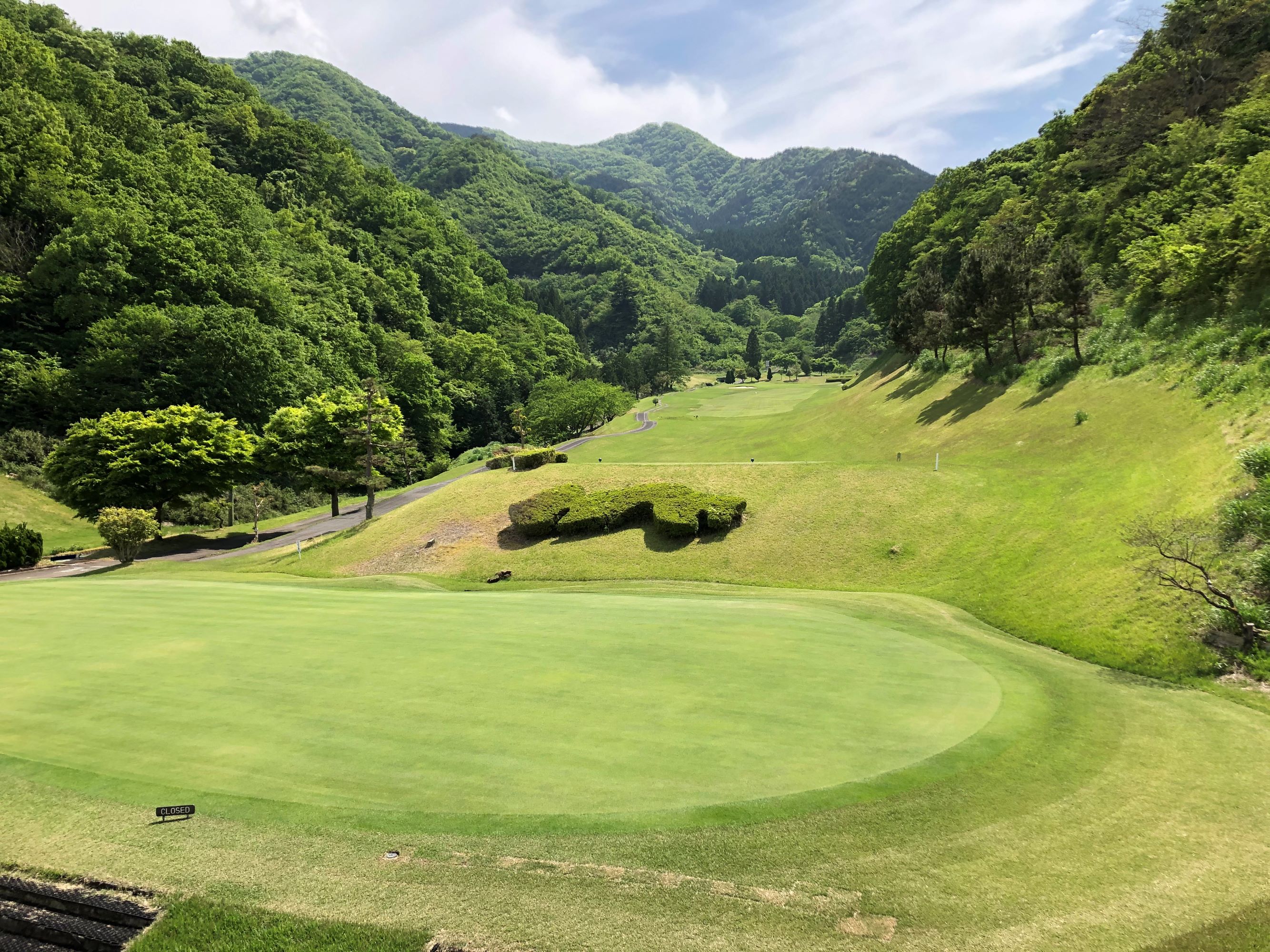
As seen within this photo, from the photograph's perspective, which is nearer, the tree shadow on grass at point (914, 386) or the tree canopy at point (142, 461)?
the tree canopy at point (142, 461)

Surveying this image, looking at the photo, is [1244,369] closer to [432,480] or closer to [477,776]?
[477,776]

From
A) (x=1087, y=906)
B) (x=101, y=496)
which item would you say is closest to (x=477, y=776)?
(x=1087, y=906)

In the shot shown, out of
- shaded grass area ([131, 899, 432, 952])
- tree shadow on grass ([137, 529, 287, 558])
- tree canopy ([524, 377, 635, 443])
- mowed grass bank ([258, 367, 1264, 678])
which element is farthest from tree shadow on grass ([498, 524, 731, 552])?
tree canopy ([524, 377, 635, 443])

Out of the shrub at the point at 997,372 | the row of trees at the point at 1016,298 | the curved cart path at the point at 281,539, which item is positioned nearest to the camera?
the curved cart path at the point at 281,539

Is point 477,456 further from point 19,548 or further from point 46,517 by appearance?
point 19,548

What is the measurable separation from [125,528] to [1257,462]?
48.3 m

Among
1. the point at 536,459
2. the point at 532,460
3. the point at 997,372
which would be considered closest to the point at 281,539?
the point at 532,460

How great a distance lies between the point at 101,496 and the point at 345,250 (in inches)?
2969

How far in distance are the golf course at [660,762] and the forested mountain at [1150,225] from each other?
35.9ft

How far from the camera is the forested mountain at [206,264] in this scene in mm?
59031

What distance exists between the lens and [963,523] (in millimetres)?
24344

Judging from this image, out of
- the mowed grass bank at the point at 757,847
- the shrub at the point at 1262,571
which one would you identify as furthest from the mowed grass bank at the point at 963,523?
the mowed grass bank at the point at 757,847

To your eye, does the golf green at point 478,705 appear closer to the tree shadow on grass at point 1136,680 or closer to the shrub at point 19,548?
the tree shadow on grass at point 1136,680

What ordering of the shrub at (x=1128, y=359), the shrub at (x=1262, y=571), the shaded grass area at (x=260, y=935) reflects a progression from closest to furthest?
the shaded grass area at (x=260, y=935)
the shrub at (x=1262, y=571)
the shrub at (x=1128, y=359)
